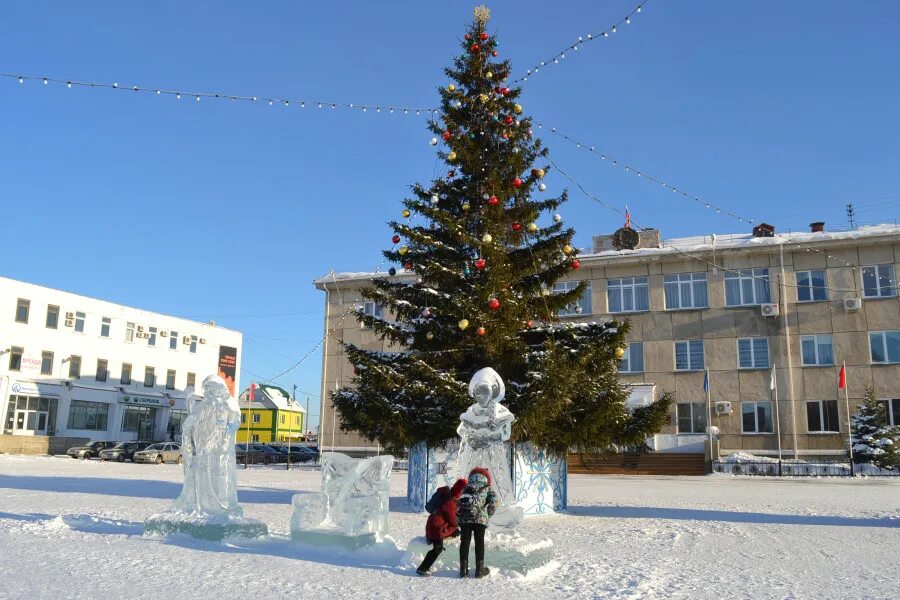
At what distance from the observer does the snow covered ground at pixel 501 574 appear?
23.4 feet

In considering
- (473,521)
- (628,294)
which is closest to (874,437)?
(628,294)

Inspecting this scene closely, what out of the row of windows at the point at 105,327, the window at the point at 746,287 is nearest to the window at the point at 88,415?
the row of windows at the point at 105,327

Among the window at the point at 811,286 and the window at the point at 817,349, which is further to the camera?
the window at the point at 811,286

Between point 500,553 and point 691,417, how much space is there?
31.6 metres

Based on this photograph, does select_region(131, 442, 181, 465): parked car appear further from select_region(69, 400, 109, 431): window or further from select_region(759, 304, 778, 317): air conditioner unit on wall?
select_region(759, 304, 778, 317): air conditioner unit on wall

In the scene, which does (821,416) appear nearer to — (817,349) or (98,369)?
(817,349)

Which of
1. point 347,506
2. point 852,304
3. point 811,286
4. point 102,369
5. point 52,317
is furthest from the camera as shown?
point 102,369

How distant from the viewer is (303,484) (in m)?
23.8

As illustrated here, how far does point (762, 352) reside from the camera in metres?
37.0

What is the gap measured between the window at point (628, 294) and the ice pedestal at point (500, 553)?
32.2 m

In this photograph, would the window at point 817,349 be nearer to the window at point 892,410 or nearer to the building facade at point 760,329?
the building facade at point 760,329

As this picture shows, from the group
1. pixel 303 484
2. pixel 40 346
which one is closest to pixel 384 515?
pixel 303 484

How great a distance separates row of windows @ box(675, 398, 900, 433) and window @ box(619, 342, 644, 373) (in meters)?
2.74

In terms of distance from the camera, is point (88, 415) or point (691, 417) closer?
point (691, 417)
